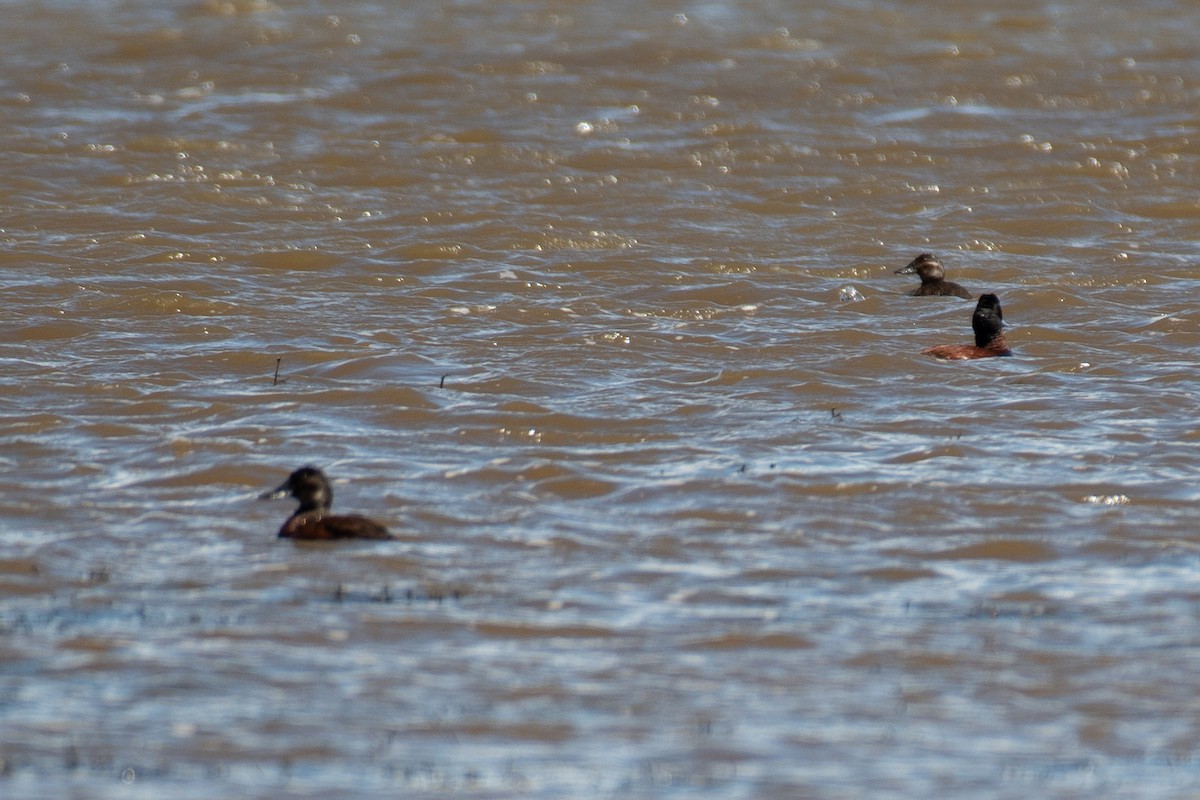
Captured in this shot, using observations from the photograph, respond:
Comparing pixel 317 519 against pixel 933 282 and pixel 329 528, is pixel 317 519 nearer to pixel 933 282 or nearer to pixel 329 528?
pixel 329 528

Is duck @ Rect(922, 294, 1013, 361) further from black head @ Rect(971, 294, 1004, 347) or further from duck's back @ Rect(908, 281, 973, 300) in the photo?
duck's back @ Rect(908, 281, 973, 300)

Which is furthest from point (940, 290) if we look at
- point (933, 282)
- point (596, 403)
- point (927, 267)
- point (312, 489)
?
point (312, 489)

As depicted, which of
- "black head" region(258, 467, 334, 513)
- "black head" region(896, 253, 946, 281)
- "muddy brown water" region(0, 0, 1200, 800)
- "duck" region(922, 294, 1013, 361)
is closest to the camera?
"muddy brown water" region(0, 0, 1200, 800)

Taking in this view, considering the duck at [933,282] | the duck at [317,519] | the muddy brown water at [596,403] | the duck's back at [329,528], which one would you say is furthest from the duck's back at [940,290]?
the duck's back at [329,528]

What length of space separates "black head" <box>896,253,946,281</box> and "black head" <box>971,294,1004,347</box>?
1.36 m

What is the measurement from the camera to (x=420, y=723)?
6.21 m

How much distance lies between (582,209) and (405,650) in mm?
8361

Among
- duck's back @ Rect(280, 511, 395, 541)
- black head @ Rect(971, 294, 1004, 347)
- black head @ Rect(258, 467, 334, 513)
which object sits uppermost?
black head @ Rect(971, 294, 1004, 347)

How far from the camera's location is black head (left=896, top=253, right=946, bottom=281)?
42.3 ft

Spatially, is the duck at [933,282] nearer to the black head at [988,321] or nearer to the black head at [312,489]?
the black head at [988,321]

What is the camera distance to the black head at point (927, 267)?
1288 cm

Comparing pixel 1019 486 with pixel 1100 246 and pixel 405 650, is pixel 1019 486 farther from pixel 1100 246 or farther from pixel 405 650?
→ pixel 1100 246

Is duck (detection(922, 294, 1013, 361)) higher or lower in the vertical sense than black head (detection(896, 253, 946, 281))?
lower

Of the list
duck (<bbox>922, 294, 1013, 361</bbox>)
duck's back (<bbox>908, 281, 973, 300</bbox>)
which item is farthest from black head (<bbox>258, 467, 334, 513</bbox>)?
duck's back (<bbox>908, 281, 973, 300</bbox>)
